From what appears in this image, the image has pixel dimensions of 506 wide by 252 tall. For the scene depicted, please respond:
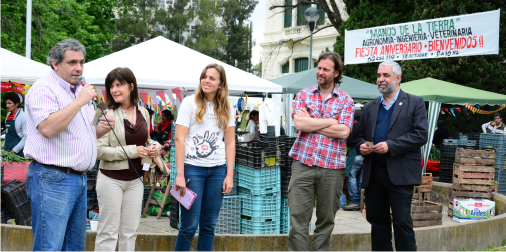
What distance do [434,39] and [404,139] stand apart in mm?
6515

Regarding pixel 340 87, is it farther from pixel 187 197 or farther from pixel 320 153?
pixel 187 197

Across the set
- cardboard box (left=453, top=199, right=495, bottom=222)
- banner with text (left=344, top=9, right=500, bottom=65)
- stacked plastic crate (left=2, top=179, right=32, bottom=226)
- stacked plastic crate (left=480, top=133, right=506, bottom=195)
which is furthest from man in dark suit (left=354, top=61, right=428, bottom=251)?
stacked plastic crate (left=480, top=133, right=506, bottom=195)

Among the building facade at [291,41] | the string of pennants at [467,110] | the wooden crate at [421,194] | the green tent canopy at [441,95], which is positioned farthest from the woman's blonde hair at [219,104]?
the building facade at [291,41]

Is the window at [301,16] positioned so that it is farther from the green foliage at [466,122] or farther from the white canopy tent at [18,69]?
the white canopy tent at [18,69]

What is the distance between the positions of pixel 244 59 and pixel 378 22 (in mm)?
33073

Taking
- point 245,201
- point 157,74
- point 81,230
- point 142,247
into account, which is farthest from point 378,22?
point 81,230

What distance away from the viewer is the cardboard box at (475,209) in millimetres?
A: 6773

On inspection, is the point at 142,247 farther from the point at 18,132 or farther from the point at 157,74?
the point at 18,132

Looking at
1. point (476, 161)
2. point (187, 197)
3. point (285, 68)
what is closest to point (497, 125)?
point (476, 161)

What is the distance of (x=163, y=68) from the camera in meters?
7.14

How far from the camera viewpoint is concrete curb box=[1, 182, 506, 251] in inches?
187

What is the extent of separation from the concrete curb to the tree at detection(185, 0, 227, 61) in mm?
42913

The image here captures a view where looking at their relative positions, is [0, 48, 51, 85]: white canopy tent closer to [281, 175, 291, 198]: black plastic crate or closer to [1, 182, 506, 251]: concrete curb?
[1, 182, 506, 251]: concrete curb

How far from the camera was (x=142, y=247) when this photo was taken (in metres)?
4.76
